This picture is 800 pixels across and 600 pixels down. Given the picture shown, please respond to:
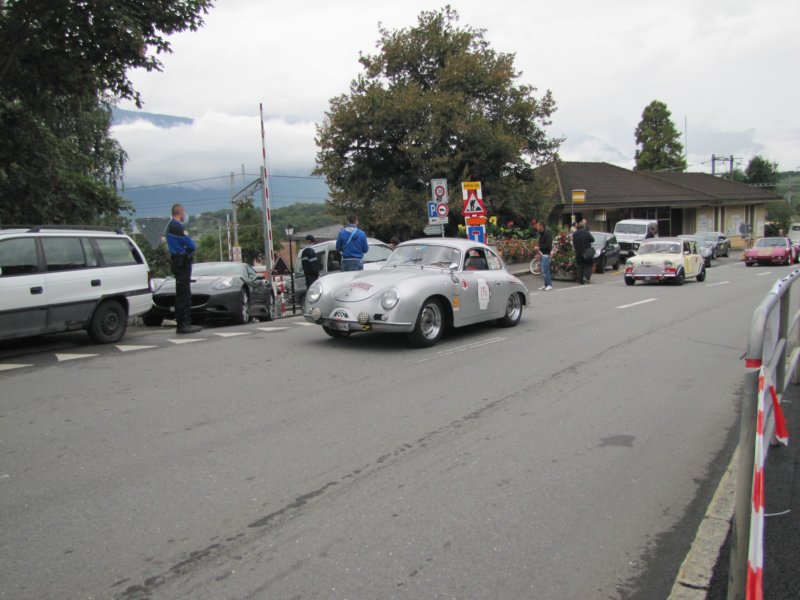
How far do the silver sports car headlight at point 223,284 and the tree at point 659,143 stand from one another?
55878 millimetres

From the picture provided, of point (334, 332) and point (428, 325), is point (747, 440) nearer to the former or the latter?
point (428, 325)

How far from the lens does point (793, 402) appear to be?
5.89 meters

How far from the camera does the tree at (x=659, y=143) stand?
60.1m

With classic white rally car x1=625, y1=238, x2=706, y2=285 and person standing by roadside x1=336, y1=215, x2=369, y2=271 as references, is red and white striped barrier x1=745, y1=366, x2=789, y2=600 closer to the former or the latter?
person standing by roadside x1=336, y1=215, x2=369, y2=271

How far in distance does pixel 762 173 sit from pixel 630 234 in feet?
179

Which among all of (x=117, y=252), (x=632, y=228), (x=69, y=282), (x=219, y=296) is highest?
(x=632, y=228)

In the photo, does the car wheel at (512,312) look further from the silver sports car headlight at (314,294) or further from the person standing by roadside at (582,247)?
the person standing by roadside at (582,247)

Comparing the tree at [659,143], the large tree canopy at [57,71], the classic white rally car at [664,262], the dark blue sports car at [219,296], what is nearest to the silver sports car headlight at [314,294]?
the dark blue sports car at [219,296]

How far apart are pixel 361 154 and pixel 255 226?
63023 mm

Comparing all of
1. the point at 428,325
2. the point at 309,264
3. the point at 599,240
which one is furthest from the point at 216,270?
the point at 599,240

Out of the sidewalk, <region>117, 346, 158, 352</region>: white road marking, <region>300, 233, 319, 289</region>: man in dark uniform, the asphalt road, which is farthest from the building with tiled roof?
the sidewalk

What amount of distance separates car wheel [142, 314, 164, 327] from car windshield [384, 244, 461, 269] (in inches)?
218

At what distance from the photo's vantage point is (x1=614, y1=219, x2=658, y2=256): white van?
30.3 meters

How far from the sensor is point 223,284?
12.2 m
